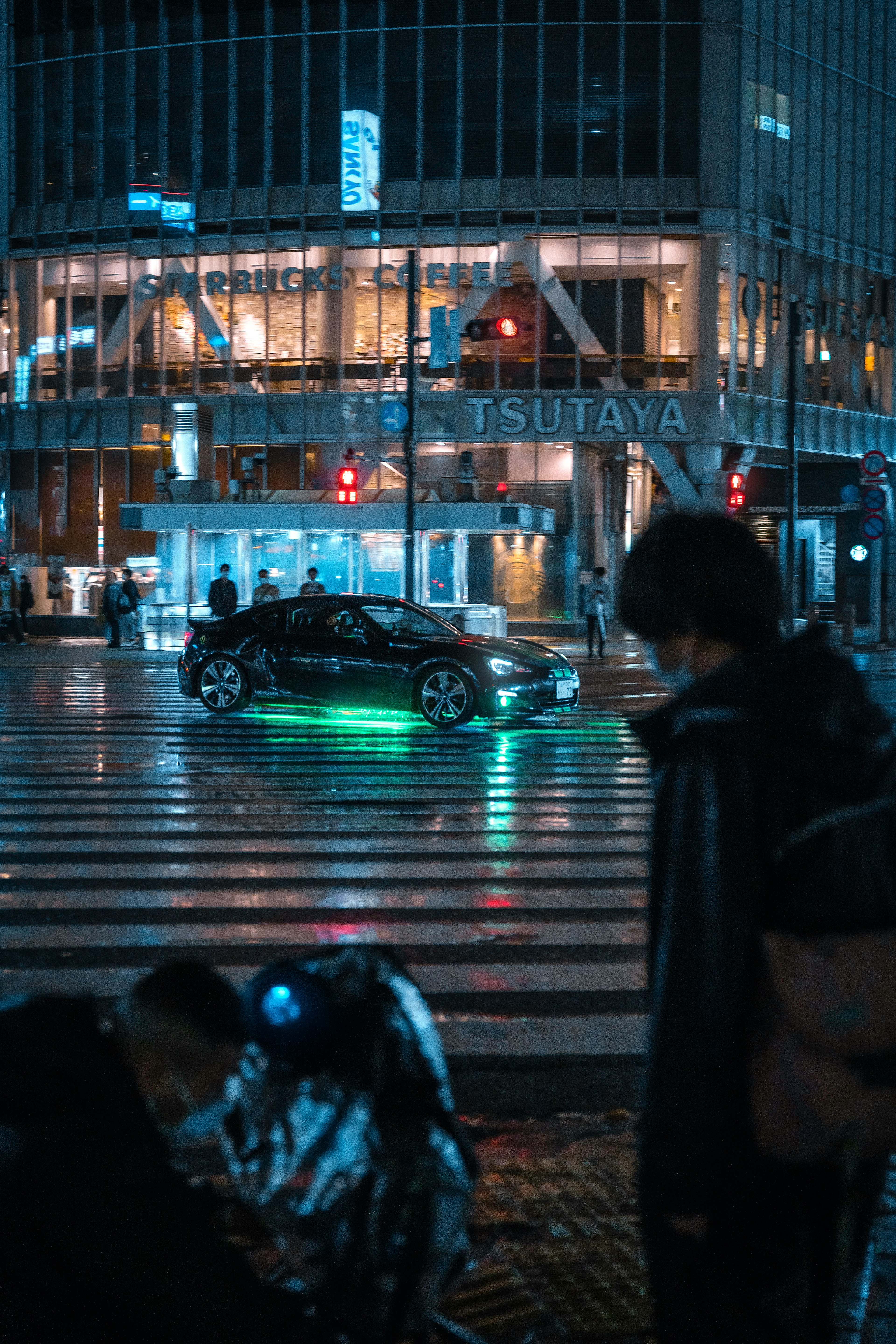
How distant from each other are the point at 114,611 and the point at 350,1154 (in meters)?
32.3

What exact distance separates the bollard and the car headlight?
17.1 metres

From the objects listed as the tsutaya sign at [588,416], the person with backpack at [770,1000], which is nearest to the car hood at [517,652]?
the person with backpack at [770,1000]

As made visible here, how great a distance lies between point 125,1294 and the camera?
2273mm

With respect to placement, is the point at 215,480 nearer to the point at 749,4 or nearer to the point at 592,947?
the point at 749,4

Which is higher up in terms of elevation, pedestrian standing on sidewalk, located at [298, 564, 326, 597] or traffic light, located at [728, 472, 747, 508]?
traffic light, located at [728, 472, 747, 508]

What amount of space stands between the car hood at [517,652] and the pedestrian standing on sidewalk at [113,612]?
19.1m

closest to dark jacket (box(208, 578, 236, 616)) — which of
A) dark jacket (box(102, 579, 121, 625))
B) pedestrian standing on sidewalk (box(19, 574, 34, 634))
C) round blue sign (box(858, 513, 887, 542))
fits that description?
dark jacket (box(102, 579, 121, 625))

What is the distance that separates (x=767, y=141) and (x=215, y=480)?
21.5m

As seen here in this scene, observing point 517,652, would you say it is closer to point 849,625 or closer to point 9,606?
point 849,625

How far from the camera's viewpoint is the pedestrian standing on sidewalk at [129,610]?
33.8m

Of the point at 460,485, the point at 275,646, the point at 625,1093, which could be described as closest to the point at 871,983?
the point at 625,1093

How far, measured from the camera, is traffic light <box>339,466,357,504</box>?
1245 inches

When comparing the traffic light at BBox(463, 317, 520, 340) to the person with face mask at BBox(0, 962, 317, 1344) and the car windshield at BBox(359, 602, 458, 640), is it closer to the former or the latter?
the car windshield at BBox(359, 602, 458, 640)

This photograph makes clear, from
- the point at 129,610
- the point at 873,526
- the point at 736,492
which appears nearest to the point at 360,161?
the point at 736,492
